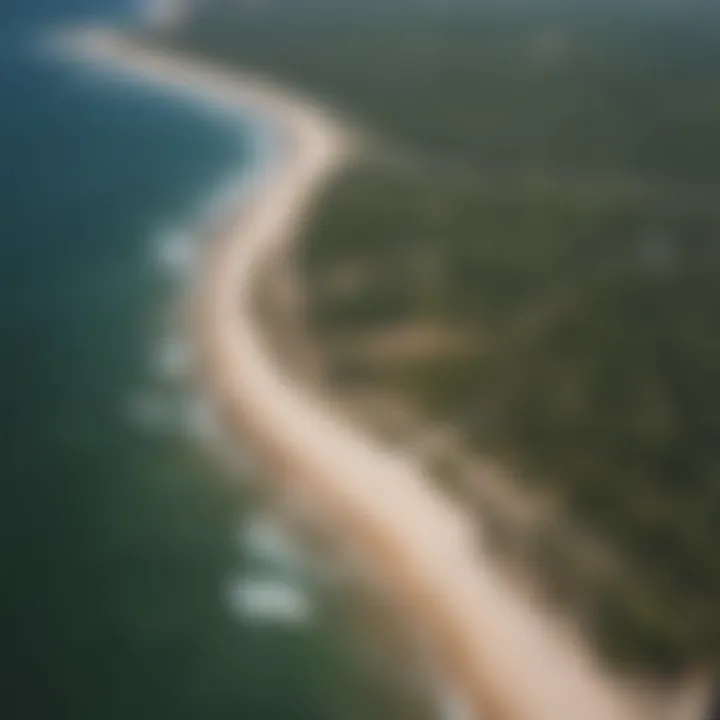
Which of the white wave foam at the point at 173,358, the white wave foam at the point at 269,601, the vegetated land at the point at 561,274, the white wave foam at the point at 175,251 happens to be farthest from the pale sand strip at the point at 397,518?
the white wave foam at the point at 269,601

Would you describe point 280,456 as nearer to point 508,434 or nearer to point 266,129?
point 508,434

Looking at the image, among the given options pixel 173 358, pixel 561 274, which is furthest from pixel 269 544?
pixel 561 274

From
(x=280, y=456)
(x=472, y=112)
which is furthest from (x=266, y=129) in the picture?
(x=280, y=456)

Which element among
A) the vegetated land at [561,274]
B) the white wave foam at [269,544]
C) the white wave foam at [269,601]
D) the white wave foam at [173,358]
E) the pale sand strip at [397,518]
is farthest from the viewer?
the white wave foam at [173,358]

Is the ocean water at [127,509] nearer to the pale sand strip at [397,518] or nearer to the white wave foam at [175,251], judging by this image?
the white wave foam at [175,251]

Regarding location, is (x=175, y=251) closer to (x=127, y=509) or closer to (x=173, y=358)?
(x=173, y=358)
